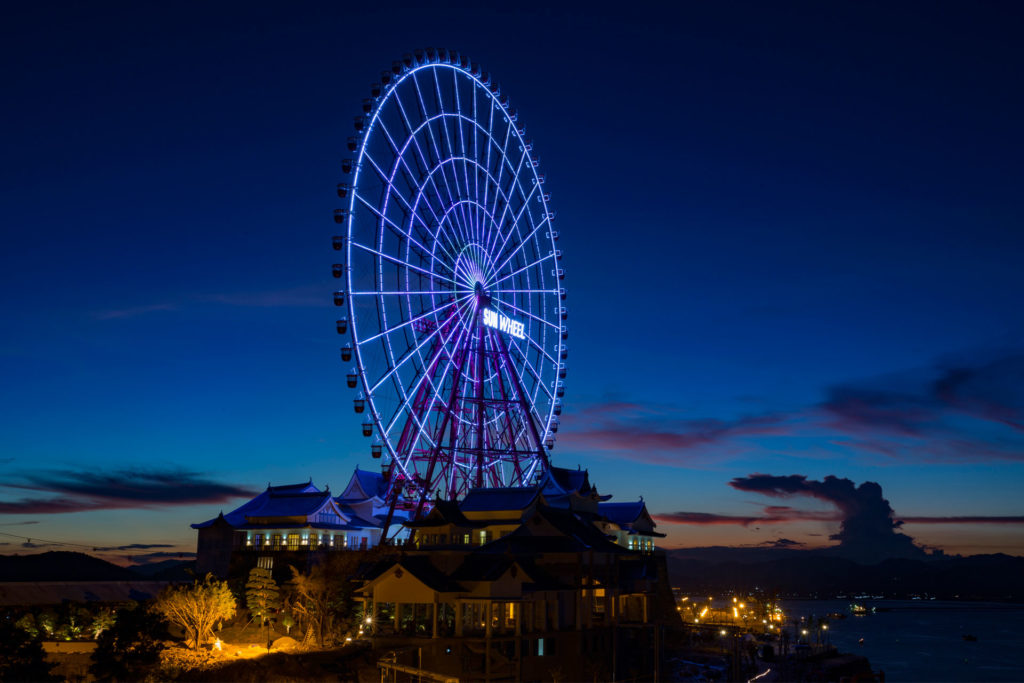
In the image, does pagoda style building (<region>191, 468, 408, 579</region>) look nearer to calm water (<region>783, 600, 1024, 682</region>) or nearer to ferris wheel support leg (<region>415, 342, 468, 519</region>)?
ferris wheel support leg (<region>415, 342, 468, 519</region>)

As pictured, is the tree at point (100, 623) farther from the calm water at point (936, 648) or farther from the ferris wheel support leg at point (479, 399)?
the calm water at point (936, 648)

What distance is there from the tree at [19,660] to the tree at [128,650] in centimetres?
492

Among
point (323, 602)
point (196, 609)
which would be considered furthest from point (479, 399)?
point (196, 609)

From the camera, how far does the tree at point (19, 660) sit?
1216 inches

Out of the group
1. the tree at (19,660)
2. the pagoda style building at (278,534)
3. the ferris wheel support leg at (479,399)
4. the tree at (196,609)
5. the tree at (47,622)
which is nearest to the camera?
the tree at (19,660)

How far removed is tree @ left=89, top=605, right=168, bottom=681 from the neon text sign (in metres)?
27.5

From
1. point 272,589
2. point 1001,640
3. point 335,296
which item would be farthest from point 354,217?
point 1001,640

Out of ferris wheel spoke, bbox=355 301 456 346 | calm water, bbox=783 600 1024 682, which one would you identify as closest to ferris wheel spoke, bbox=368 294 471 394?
ferris wheel spoke, bbox=355 301 456 346

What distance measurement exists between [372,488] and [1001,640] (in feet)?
360

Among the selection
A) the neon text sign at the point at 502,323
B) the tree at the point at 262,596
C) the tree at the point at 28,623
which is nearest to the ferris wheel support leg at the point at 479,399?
the neon text sign at the point at 502,323

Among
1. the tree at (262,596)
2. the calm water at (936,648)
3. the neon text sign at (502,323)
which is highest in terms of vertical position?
the neon text sign at (502,323)

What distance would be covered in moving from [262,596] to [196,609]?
4378mm

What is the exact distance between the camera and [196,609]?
4106cm

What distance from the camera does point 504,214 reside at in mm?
64250
